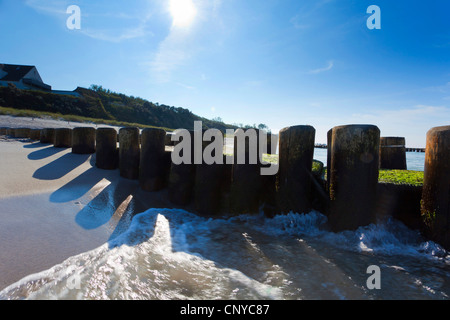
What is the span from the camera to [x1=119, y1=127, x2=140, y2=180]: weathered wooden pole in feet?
16.5

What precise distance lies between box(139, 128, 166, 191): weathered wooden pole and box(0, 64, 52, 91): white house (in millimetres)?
53727

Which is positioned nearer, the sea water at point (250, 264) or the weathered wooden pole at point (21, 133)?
the sea water at point (250, 264)

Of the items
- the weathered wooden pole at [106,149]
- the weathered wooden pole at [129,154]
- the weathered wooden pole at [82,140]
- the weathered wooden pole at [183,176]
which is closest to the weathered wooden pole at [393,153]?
the weathered wooden pole at [183,176]

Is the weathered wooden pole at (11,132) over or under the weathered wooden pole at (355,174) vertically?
over

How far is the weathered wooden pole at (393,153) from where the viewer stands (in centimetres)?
518

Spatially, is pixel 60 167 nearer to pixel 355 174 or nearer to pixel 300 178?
pixel 300 178

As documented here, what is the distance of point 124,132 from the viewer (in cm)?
502

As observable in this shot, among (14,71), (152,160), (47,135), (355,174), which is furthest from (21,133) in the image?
(14,71)

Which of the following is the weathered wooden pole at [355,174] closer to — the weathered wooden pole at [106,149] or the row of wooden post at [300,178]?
the row of wooden post at [300,178]

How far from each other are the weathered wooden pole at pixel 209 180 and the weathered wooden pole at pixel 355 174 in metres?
1.80

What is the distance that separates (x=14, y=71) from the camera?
44906mm

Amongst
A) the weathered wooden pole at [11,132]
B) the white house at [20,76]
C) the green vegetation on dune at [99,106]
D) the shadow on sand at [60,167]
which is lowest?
the shadow on sand at [60,167]

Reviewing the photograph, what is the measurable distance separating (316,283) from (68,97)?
1732 inches
